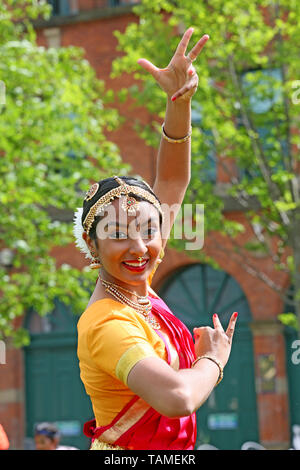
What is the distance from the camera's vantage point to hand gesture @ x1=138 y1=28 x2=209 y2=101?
2.86 m

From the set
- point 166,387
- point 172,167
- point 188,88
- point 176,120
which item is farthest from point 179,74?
point 166,387

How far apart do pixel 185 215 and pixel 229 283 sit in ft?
12.9

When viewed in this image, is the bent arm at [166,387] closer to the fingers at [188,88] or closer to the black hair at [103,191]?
the black hair at [103,191]

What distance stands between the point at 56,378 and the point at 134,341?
44.4ft

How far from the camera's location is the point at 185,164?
3.11m

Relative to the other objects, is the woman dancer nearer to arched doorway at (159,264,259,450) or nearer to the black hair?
the black hair

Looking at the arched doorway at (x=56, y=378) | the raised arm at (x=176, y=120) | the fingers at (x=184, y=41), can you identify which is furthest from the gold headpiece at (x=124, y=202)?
the arched doorway at (x=56, y=378)

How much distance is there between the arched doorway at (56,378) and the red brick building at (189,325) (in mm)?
20

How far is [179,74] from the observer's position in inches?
114

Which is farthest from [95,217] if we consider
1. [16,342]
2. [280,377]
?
[280,377]

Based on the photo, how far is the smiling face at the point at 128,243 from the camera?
2586 mm

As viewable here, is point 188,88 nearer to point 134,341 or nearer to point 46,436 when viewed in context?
point 134,341
